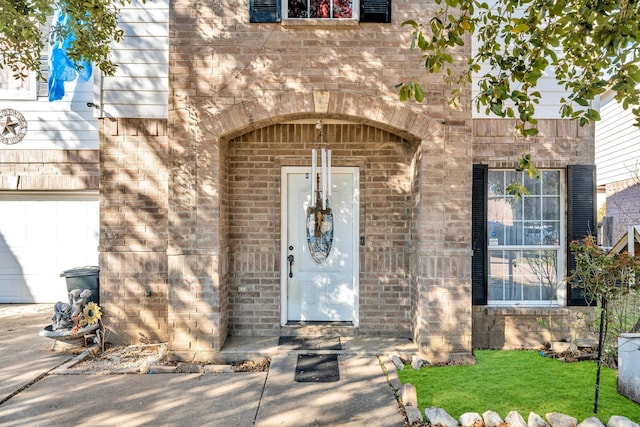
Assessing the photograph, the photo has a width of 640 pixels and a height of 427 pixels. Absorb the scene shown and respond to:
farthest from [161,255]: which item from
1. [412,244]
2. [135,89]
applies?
[412,244]

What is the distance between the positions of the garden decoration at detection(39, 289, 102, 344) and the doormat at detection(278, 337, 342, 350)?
98.5 inches

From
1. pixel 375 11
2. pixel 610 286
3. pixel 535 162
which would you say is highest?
pixel 375 11

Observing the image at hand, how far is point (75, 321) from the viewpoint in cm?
498

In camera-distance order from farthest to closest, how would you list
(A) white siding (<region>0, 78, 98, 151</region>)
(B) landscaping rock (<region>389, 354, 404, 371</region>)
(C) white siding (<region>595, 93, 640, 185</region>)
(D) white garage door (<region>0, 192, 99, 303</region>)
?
(C) white siding (<region>595, 93, 640, 185</region>)
(D) white garage door (<region>0, 192, 99, 303</region>)
(A) white siding (<region>0, 78, 98, 151</region>)
(B) landscaping rock (<region>389, 354, 404, 371</region>)

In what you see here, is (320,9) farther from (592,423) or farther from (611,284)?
(592,423)

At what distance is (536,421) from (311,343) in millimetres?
2635

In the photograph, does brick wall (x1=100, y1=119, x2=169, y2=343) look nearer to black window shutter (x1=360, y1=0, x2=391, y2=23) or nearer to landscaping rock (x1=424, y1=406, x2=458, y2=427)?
black window shutter (x1=360, y1=0, x2=391, y2=23)

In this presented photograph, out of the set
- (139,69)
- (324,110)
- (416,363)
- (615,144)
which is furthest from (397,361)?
(615,144)

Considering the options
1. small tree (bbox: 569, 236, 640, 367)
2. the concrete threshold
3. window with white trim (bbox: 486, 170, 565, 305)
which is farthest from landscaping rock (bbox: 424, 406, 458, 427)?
window with white trim (bbox: 486, 170, 565, 305)

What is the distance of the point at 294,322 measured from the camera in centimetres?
538

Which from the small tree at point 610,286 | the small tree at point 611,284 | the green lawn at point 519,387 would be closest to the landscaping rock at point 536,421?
the green lawn at point 519,387

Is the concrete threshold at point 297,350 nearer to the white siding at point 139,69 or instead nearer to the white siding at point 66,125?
the white siding at point 139,69

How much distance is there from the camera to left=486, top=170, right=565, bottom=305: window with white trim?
17.1ft

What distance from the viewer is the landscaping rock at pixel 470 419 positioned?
324 centimetres
